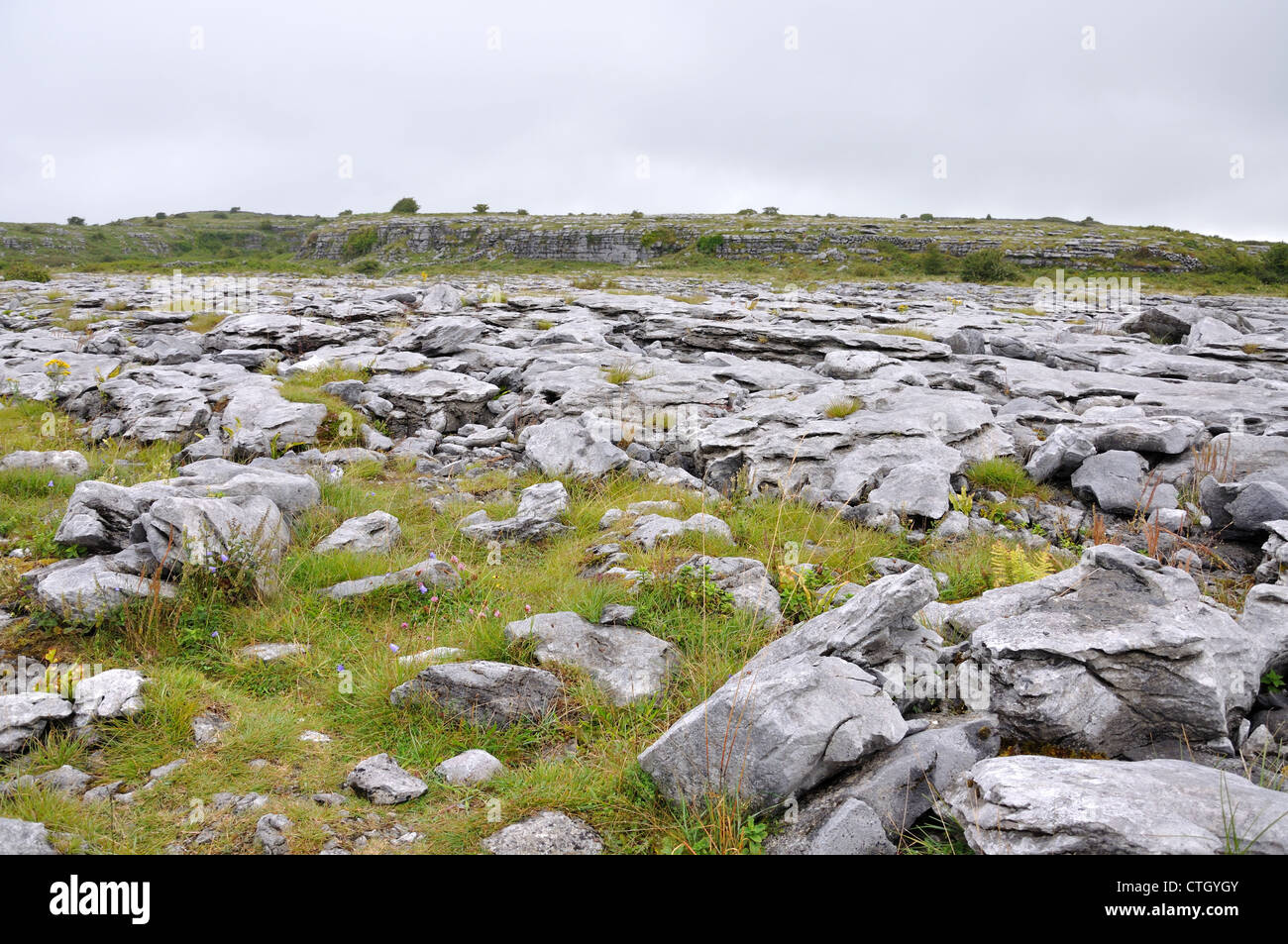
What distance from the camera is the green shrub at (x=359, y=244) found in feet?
206

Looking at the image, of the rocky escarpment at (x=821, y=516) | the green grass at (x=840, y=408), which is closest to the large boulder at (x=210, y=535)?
the rocky escarpment at (x=821, y=516)

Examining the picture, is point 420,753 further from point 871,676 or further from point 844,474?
point 844,474

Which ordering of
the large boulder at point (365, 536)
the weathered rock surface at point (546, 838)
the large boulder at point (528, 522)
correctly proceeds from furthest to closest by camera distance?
1. the large boulder at point (528, 522)
2. the large boulder at point (365, 536)
3. the weathered rock surface at point (546, 838)

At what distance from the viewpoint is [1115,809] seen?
7.87 feet

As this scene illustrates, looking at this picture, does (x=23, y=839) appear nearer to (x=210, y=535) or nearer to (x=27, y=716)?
(x=27, y=716)

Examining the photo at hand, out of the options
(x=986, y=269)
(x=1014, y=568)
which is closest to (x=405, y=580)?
(x=1014, y=568)

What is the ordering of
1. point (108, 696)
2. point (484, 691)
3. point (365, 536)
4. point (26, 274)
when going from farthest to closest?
point (26, 274), point (365, 536), point (484, 691), point (108, 696)

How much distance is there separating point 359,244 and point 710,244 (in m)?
32.7

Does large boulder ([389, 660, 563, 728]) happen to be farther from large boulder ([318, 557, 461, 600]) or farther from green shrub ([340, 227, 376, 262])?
green shrub ([340, 227, 376, 262])

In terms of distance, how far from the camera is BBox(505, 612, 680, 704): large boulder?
411 centimetres

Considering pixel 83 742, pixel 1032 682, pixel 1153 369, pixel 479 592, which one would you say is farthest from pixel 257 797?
pixel 1153 369

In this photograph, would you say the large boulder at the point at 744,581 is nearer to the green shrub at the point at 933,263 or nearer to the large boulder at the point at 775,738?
the large boulder at the point at 775,738

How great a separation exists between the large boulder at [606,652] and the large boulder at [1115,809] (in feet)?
6.04
